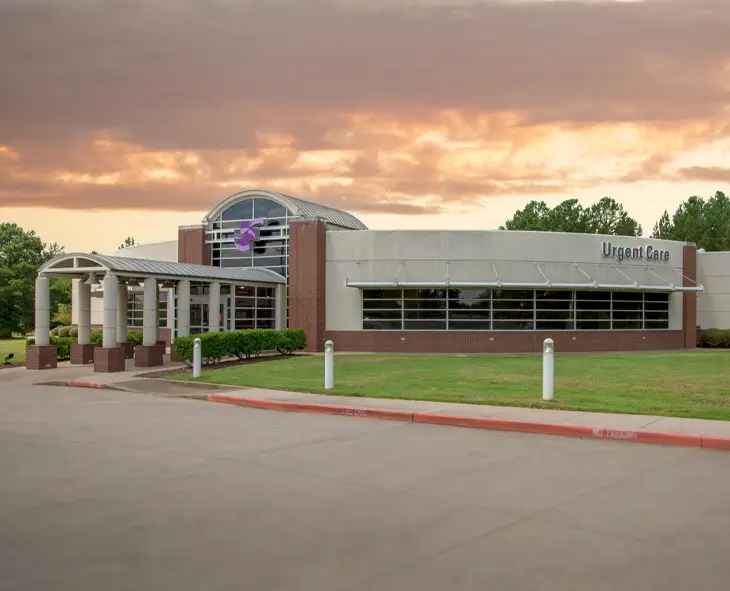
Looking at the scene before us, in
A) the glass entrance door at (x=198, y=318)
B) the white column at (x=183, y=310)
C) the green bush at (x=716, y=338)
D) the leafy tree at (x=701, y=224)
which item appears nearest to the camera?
the white column at (x=183, y=310)

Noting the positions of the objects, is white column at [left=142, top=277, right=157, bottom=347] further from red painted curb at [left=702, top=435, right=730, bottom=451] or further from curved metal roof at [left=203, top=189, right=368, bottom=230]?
red painted curb at [left=702, top=435, right=730, bottom=451]

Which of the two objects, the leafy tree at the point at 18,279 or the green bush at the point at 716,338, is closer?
the green bush at the point at 716,338

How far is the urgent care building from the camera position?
3300 centimetres

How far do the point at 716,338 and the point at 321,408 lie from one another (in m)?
31.0

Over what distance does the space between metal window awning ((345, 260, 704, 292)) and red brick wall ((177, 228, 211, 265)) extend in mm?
8171

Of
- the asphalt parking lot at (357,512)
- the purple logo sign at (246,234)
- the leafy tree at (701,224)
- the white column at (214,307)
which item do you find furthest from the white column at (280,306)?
the leafy tree at (701,224)

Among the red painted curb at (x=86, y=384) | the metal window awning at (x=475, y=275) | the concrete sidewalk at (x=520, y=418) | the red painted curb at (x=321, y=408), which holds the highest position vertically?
the metal window awning at (x=475, y=275)

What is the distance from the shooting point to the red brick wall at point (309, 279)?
32.9 metres

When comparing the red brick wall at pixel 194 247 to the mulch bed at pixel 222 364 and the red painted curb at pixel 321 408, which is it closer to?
the mulch bed at pixel 222 364

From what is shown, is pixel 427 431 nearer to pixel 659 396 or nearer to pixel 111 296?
pixel 659 396

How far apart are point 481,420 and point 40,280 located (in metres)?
19.4

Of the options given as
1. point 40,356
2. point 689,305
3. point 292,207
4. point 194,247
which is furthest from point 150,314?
point 689,305

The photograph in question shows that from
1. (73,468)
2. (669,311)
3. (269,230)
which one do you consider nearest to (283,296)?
(269,230)

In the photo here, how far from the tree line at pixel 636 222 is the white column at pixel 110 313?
72489 mm
